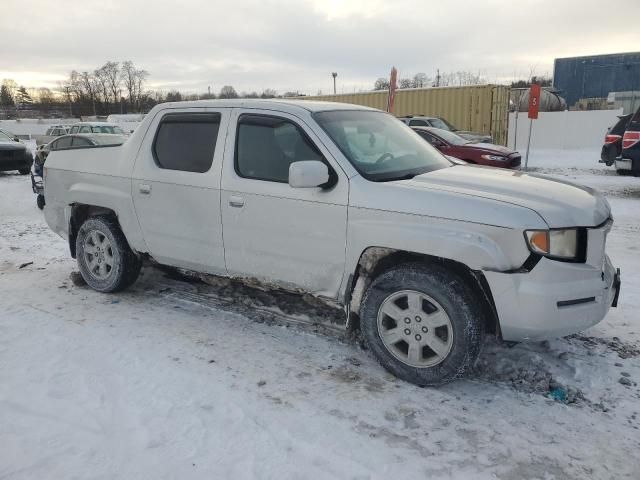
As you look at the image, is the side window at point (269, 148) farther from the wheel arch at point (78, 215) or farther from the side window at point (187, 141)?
the wheel arch at point (78, 215)

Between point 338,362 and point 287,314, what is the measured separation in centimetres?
92

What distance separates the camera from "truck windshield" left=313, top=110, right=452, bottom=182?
3.75 metres

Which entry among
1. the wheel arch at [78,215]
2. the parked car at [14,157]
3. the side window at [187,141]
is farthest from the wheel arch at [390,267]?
the parked car at [14,157]

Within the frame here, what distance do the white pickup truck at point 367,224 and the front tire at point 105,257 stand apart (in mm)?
26

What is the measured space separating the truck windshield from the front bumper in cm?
108

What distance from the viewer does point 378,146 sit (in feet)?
13.4

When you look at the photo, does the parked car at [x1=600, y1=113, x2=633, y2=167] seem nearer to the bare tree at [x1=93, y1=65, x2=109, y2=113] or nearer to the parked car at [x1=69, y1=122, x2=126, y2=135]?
the parked car at [x1=69, y1=122, x2=126, y2=135]

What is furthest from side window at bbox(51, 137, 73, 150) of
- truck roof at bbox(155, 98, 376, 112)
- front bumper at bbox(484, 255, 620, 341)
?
front bumper at bbox(484, 255, 620, 341)

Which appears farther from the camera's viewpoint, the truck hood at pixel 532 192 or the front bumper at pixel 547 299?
Answer: the truck hood at pixel 532 192

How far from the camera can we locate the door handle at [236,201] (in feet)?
13.1

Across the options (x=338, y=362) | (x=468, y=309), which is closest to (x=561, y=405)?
(x=468, y=309)

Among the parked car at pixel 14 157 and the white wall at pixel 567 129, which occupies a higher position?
the white wall at pixel 567 129

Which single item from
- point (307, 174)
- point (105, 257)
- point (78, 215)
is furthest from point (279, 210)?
point (78, 215)

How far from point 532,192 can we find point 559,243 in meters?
0.42
